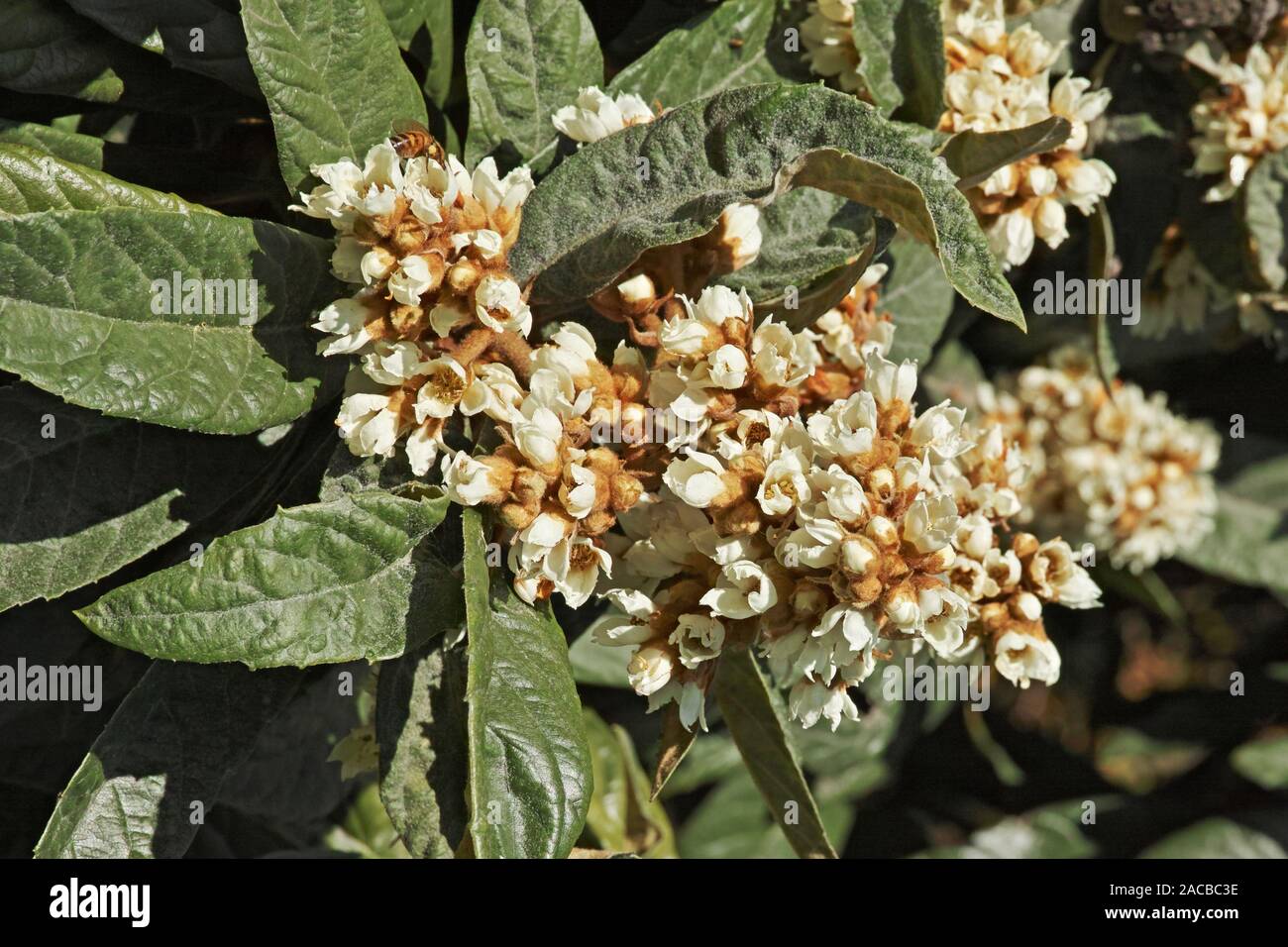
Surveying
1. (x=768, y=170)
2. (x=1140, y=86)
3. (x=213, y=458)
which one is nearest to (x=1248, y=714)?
(x=1140, y=86)

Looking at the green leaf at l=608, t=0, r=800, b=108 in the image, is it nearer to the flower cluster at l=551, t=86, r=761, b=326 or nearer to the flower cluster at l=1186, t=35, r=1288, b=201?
the flower cluster at l=551, t=86, r=761, b=326

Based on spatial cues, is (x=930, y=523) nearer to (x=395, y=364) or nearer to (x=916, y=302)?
(x=395, y=364)

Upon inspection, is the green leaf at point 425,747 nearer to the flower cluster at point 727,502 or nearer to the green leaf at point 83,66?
the flower cluster at point 727,502

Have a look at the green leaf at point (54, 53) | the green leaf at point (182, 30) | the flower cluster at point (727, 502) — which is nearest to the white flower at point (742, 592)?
the flower cluster at point (727, 502)

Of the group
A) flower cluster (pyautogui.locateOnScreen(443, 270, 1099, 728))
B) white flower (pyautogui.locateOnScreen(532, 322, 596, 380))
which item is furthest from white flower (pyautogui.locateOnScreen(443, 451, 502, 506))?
white flower (pyautogui.locateOnScreen(532, 322, 596, 380))

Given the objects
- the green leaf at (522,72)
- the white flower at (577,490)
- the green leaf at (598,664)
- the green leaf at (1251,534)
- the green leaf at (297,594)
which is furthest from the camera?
the green leaf at (1251,534)
